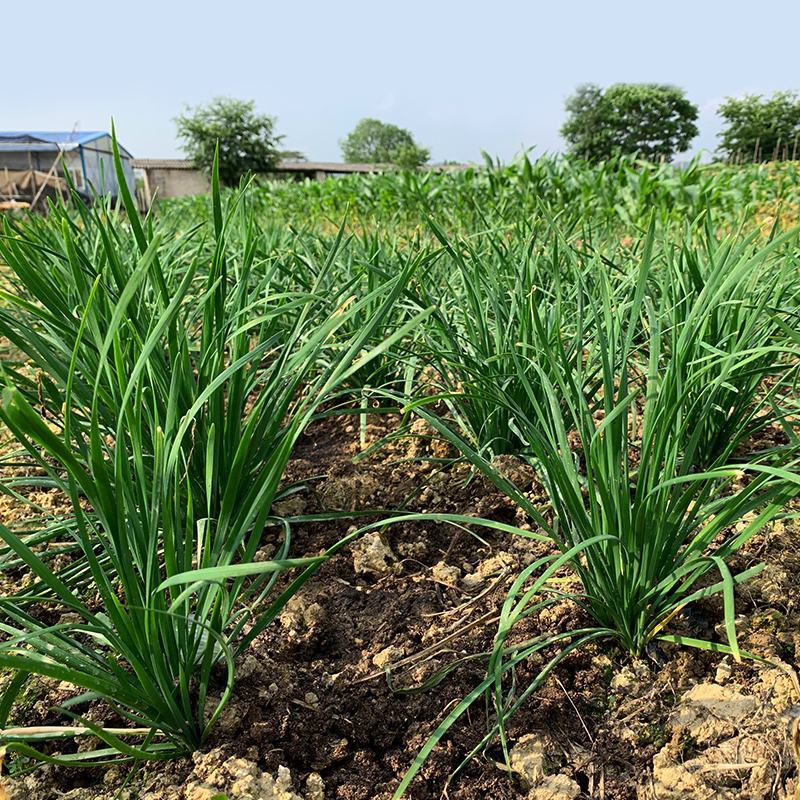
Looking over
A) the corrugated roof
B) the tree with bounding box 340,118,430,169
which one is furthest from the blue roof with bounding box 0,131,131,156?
the tree with bounding box 340,118,430,169

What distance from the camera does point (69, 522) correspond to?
43.1 inches

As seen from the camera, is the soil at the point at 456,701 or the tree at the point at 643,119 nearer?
the soil at the point at 456,701

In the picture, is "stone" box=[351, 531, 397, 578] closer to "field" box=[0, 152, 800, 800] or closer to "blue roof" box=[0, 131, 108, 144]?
"field" box=[0, 152, 800, 800]

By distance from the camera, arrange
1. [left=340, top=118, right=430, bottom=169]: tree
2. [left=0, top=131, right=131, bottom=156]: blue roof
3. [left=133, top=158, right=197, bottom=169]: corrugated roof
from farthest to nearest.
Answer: [left=340, top=118, right=430, bottom=169]: tree → [left=133, top=158, right=197, bottom=169]: corrugated roof → [left=0, top=131, right=131, bottom=156]: blue roof

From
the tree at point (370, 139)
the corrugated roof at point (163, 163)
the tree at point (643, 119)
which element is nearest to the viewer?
the corrugated roof at point (163, 163)

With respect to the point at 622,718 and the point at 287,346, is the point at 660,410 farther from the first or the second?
the point at 287,346

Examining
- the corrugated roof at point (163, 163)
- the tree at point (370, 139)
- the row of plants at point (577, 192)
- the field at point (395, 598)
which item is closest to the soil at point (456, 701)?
the field at point (395, 598)

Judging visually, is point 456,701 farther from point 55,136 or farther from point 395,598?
point 55,136

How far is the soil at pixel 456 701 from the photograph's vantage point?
2.68ft

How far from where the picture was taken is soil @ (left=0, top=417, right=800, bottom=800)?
32.2 inches

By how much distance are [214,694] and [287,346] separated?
51cm

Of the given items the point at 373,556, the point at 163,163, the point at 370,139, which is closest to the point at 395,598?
the point at 373,556

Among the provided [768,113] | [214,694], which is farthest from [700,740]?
[768,113]

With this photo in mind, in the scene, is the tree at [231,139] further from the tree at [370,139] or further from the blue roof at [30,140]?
the tree at [370,139]
